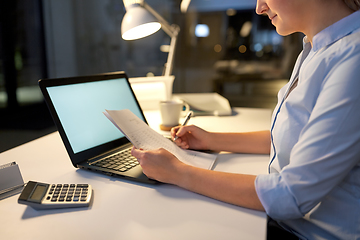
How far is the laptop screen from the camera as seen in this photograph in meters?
0.79

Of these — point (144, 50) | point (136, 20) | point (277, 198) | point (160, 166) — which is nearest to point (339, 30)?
point (277, 198)

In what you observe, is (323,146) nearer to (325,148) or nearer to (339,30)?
(325,148)

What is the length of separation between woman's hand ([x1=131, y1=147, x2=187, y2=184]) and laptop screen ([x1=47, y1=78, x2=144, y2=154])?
0.76 feet

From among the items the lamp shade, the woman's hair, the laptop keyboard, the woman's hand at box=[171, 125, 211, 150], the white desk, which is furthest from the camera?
the lamp shade

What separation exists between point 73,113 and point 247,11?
326 centimetres

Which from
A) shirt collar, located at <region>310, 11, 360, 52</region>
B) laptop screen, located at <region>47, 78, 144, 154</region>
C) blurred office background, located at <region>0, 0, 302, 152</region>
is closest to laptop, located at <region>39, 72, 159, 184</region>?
laptop screen, located at <region>47, 78, 144, 154</region>

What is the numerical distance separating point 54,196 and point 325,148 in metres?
0.54

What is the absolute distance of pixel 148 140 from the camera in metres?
0.81

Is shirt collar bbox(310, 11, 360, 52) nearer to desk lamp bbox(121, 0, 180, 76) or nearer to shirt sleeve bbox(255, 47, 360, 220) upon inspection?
shirt sleeve bbox(255, 47, 360, 220)

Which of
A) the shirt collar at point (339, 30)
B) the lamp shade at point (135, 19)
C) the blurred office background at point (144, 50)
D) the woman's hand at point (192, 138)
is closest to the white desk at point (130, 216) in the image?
the woman's hand at point (192, 138)

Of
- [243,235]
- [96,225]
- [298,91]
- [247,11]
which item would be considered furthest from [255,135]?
[247,11]

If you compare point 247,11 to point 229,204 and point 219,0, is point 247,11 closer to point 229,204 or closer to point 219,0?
point 219,0

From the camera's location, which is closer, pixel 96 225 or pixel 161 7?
pixel 96 225

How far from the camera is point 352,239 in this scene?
572 mm
